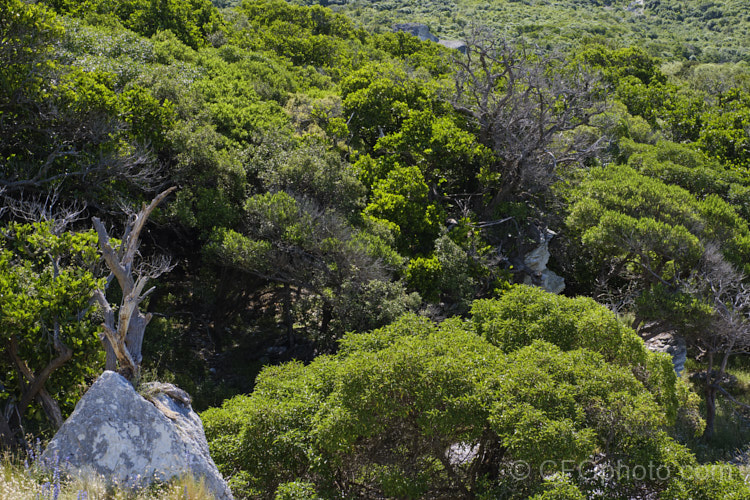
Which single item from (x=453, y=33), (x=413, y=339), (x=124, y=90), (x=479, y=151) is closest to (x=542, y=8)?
(x=453, y=33)

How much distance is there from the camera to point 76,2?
79.2 ft

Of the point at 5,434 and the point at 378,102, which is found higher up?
the point at 378,102

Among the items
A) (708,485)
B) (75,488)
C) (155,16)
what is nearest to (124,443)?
(75,488)

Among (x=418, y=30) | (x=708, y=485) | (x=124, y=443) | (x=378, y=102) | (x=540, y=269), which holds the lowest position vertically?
(x=540, y=269)

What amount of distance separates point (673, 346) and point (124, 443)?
59.0 feet

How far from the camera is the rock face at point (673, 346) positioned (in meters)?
18.3

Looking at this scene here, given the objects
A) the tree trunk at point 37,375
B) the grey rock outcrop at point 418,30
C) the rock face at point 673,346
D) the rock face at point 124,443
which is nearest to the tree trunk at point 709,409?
the rock face at point 673,346

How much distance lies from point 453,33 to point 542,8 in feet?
57.8

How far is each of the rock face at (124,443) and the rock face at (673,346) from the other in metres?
15.8

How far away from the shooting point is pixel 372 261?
592 inches

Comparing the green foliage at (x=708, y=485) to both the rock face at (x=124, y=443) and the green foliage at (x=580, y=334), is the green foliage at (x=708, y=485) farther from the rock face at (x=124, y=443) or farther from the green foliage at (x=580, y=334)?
the rock face at (x=124, y=443)

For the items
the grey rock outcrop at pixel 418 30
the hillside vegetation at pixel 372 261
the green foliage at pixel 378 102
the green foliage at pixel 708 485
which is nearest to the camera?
the green foliage at pixel 708 485

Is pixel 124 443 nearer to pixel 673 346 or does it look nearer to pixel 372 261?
pixel 372 261

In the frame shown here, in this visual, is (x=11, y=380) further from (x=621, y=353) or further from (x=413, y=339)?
(x=621, y=353)
